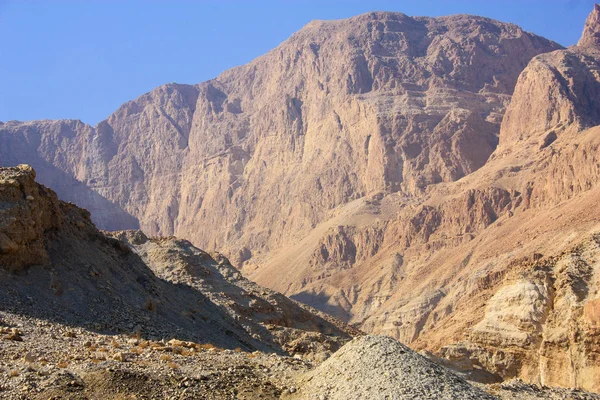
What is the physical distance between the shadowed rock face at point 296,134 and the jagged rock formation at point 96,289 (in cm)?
8868

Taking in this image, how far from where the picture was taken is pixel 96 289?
28.6m

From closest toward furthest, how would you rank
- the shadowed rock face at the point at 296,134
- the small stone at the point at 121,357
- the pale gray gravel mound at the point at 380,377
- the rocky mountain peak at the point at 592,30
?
the pale gray gravel mound at the point at 380,377 → the small stone at the point at 121,357 → the shadowed rock face at the point at 296,134 → the rocky mountain peak at the point at 592,30

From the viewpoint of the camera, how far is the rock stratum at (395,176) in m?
35.5

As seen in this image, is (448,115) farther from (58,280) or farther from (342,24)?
(58,280)

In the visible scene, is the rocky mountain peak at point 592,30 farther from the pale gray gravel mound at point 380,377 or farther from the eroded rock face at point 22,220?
the pale gray gravel mound at point 380,377

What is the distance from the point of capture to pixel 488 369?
34031mm

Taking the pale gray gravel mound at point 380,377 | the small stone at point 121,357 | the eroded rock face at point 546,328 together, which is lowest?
the small stone at point 121,357

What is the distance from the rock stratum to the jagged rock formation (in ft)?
28.7

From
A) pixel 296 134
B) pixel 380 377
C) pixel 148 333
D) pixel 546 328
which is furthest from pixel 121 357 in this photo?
pixel 296 134

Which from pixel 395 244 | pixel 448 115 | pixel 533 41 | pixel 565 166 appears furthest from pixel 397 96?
pixel 565 166

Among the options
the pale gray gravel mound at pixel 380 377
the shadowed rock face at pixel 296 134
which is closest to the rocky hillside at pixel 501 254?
the shadowed rock face at pixel 296 134

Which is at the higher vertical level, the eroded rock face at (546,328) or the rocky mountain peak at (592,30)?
the rocky mountain peak at (592,30)

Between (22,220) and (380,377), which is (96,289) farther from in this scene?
(380,377)

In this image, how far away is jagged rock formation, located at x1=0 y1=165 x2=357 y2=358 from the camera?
26.4 m
